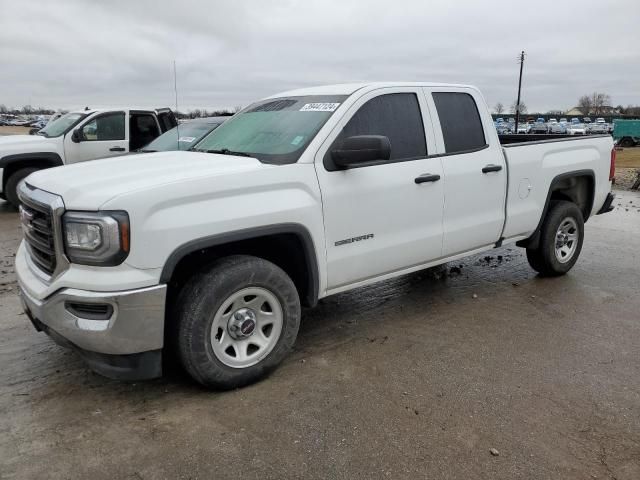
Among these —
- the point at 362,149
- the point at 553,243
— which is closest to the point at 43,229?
the point at 362,149

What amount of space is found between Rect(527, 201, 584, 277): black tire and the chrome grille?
4600 millimetres

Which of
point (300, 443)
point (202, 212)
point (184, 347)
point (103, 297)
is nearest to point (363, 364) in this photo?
point (300, 443)

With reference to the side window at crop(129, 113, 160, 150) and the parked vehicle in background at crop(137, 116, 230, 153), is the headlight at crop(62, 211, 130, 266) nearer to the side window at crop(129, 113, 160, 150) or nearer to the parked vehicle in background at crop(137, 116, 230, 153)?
the parked vehicle in background at crop(137, 116, 230, 153)

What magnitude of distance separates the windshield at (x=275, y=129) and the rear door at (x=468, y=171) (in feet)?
3.51

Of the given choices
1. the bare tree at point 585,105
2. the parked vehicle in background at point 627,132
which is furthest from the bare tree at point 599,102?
the parked vehicle in background at point 627,132

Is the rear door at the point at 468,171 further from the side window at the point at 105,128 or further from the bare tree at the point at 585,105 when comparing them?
the bare tree at the point at 585,105

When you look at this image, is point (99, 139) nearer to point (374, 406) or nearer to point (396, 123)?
point (396, 123)

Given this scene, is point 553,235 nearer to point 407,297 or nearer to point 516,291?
point 516,291

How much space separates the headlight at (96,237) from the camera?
2838 mm

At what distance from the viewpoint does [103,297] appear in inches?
113

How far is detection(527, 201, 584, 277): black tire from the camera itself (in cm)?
562

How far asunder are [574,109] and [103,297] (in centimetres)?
14762

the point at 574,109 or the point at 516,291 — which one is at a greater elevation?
the point at 574,109

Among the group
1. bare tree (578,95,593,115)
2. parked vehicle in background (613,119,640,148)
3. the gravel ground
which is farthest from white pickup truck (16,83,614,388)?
bare tree (578,95,593,115)
